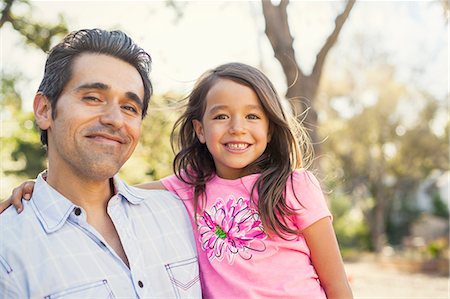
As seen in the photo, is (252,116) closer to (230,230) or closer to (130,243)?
(230,230)

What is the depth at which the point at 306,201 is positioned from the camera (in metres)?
2.58

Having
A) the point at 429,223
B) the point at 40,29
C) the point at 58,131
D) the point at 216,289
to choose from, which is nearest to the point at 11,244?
the point at 58,131

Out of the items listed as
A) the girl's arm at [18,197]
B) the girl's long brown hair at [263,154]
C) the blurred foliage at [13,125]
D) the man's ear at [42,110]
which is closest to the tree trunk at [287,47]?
the girl's long brown hair at [263,154]

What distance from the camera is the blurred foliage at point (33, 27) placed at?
7.41 meters

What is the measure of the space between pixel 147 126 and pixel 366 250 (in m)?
17.2

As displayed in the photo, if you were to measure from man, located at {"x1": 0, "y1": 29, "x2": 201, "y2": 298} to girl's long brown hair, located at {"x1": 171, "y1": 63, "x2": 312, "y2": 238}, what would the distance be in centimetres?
38

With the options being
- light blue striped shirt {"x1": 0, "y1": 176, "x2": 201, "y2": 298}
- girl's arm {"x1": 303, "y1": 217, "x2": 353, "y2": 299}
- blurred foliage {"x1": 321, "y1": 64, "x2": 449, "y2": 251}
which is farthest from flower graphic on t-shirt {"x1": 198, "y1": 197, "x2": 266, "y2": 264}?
blurred foliage {"x1": 321, "y1": 64, "x2": 449, "y2": 251}

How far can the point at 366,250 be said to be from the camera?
2527 centimetres

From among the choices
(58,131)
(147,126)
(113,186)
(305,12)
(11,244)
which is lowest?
(11,244)

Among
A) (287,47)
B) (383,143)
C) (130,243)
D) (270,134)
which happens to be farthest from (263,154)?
(383,143)

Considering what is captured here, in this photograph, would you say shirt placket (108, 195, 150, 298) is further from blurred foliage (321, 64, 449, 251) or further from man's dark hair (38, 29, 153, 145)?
blurred foliage (321, 64, 449, 251)

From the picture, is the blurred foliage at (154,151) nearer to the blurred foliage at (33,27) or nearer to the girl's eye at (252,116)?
the blurred foliage at (33,27)

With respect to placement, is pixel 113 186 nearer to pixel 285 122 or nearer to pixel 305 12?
pixel 285 122

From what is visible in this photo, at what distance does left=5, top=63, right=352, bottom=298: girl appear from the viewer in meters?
2.54
